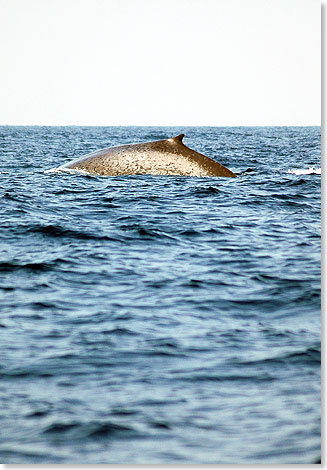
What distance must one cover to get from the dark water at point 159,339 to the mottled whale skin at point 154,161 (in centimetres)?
567

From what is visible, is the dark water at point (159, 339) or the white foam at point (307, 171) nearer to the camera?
the dark water at point (159, 339)

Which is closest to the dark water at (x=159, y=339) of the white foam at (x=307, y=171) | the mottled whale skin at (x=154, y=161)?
the mottled whale skin at (x=154, y=161)

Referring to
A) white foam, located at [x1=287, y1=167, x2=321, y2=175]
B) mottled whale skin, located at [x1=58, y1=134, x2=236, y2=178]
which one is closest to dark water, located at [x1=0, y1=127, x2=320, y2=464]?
mottled whale skin, located at [x1=58, y1=134, x2=236, y2=178]

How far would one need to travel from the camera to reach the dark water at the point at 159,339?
189 inches

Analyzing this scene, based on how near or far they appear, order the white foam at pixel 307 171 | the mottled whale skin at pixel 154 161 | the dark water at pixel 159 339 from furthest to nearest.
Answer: the white foam at pixel 307 171, the mottled whale skin at pixel 154 161, the dark water at pixel 159 339

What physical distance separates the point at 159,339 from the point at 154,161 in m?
Result: 13.3

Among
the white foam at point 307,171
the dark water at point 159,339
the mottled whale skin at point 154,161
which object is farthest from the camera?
the white foam at point 307,171

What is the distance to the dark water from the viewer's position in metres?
4.80

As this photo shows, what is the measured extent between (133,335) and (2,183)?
15.1 meters

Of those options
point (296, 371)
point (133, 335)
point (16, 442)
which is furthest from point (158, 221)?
point (16, 442)

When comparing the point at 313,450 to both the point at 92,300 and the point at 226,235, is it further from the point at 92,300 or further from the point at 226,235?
the point at 226,235

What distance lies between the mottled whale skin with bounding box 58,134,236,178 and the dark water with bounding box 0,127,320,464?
5668 millimetres

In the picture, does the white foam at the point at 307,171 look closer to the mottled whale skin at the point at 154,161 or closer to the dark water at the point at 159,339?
the mottled whale skin at the point at 154,161

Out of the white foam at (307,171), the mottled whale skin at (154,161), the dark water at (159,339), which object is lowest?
the dark water at (159,339)
